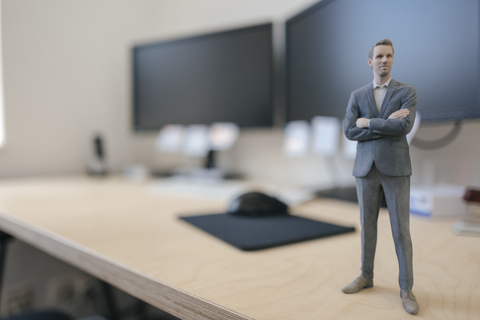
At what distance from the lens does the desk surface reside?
28 centimetres

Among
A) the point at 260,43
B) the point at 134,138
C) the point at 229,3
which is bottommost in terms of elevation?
the point at 134,138

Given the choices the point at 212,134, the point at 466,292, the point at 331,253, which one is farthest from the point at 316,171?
the point at 466,292

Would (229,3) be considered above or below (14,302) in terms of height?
above

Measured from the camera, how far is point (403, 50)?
273mm

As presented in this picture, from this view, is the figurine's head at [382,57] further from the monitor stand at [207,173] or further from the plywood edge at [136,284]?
the monitor stand at [207,173]

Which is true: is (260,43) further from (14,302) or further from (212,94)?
(14,302)

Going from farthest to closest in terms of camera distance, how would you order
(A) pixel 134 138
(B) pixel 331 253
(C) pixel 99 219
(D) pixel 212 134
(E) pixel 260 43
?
(A) pixel 134 138, (D) pixel 212 134, (E) pixel 260 43, (C) pixel 99 219, (B) pixel 331 253

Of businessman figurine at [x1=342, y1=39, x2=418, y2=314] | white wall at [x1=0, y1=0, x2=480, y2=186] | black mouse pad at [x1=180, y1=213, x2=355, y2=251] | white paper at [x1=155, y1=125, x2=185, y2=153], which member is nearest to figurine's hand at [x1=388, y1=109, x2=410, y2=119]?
businessman figurine at [x1=342, y1=39, x2=418, y2=314]

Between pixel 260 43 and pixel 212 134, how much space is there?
407mm

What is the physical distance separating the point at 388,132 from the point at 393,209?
6 centimetres

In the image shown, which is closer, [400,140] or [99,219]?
[400,140]

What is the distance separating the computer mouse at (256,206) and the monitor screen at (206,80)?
0.48m

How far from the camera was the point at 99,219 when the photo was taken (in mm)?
644

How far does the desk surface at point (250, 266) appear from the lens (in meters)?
0.28
